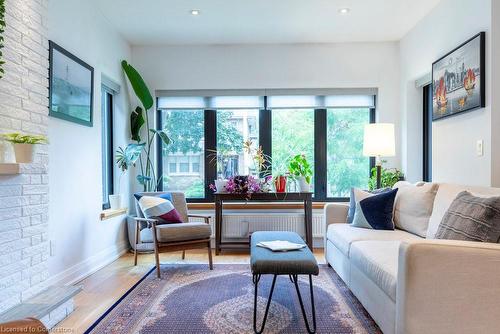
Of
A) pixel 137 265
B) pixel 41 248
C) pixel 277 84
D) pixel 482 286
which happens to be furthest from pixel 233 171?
pixel 482 286

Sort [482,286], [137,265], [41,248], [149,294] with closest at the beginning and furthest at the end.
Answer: [482,286] < [41,248] < [149,294] < [137,265]

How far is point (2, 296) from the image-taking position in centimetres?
200

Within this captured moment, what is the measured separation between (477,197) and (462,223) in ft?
0.67

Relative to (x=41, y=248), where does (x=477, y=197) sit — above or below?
above

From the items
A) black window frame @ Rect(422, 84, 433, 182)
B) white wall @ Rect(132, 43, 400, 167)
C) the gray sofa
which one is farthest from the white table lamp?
the gray sofa

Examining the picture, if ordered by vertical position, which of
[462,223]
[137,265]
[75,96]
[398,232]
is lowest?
[137,265]

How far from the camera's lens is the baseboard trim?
291cm

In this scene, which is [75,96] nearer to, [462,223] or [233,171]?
[233,171]

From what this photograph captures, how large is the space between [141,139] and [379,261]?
354 cm

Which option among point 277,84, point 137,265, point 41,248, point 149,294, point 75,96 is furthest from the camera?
point 277,84

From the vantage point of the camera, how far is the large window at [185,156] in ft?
15.5

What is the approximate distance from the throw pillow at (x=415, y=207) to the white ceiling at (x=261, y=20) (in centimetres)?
189

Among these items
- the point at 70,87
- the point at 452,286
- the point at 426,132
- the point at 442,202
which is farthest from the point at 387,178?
the point at 70,87

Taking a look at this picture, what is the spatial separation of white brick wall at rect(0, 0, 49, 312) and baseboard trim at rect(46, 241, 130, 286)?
512mm
